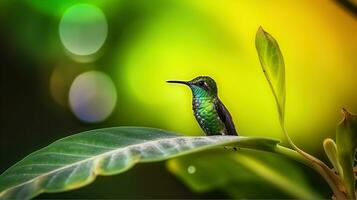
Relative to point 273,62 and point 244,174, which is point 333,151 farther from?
point 244,174

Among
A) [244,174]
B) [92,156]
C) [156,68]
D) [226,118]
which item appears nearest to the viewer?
[92,156]

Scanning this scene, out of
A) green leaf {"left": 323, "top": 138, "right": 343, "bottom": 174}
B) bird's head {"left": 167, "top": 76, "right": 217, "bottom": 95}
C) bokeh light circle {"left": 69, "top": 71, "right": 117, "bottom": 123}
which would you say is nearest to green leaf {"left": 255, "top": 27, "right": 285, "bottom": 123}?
green leaf {"left": 323, "top": 138, "right": 343, "bottom": 174}

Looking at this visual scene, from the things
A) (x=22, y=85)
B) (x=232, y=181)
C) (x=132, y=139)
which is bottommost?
(x=232, y=181)

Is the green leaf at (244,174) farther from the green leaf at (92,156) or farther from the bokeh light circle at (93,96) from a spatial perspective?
the bokeh light circle at (93,96)

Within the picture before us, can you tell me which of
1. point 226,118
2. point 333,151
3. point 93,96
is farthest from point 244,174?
point 93,96

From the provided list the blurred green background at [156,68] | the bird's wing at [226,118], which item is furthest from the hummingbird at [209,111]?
the blurred green background at [156,68]

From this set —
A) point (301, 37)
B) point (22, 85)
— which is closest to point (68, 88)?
point (22, 85)

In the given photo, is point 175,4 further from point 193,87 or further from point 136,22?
point 193,87
